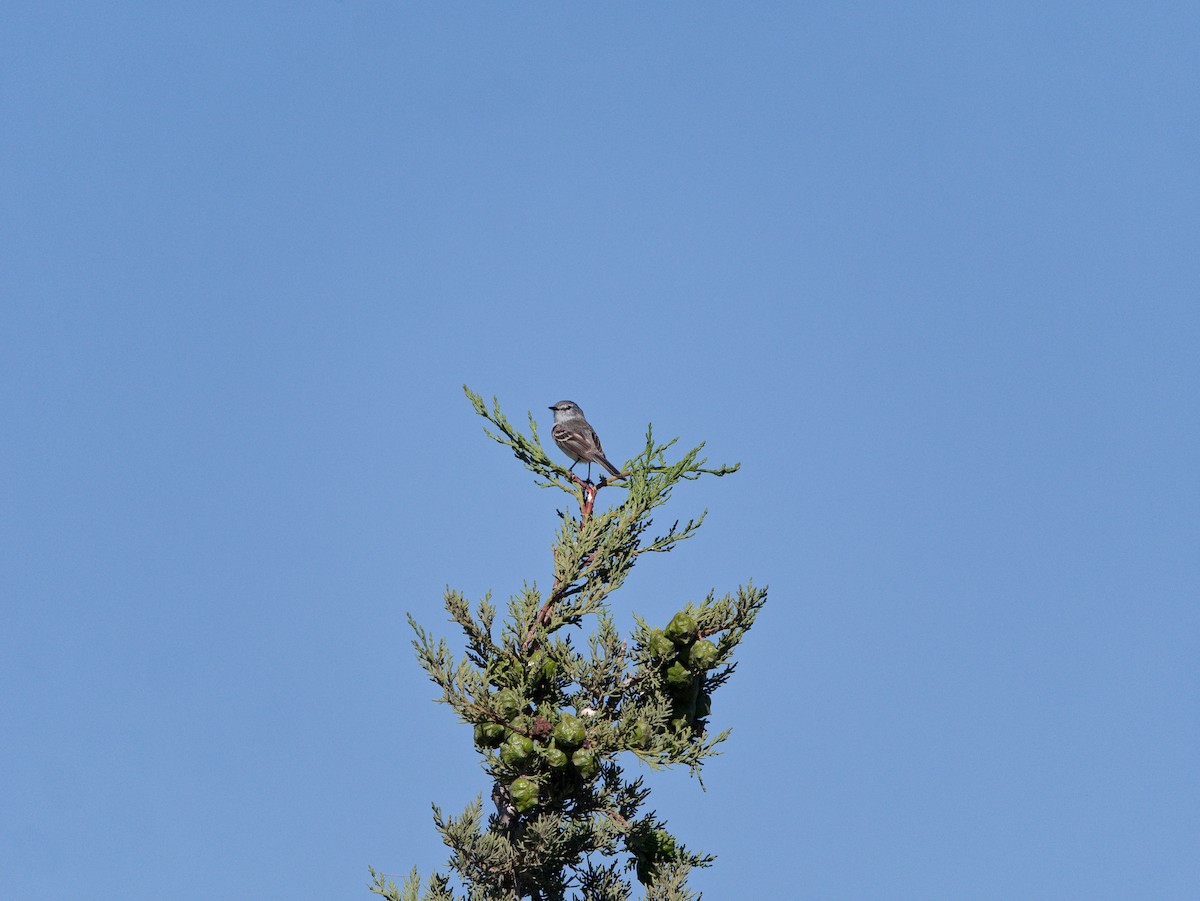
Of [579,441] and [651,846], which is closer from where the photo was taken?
[651,846]

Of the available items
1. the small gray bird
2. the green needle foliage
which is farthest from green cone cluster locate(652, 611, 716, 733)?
the small gray bird

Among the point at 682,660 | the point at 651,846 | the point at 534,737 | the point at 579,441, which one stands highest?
the point at 579,441

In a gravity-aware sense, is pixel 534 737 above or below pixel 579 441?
below

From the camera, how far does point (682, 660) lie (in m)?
10.7

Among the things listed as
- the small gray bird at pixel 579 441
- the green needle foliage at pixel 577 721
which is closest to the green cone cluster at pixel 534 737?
the green needle foliage at pixel 577 721

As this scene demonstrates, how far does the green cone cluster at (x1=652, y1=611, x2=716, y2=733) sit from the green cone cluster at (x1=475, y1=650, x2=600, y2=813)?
849 millimetres

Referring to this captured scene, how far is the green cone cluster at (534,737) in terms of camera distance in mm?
9961

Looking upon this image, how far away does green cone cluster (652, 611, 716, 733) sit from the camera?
415 inches

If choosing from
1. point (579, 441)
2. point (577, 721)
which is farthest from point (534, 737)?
point (579, 441)

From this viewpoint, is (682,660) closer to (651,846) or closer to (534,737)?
(534,737)

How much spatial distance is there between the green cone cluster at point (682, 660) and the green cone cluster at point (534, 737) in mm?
849

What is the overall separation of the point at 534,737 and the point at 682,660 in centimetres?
144

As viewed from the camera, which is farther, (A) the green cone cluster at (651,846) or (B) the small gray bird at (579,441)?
(B) the small gray bird at (579,441)

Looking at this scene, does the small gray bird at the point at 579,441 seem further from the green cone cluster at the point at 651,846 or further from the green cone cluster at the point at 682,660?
the green cone cluster at the point at 651,846
